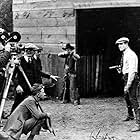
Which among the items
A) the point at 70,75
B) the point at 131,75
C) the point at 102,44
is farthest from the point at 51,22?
the point at 131,75

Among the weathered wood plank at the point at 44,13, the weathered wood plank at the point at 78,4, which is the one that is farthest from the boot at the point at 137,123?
the weathered wood plank at the point at 44,13

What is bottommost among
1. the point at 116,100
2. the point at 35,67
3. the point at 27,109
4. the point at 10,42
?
the point at 116,100

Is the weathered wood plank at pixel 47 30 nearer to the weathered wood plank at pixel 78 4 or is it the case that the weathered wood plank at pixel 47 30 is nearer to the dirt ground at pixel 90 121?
the weathered wood plank at pixel 78 4

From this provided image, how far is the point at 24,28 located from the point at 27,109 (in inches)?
261

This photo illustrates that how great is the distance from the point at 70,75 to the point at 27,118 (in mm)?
4417

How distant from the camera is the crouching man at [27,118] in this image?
6.43 meters

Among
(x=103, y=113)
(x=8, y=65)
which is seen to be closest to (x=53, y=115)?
(x=103, y=113)

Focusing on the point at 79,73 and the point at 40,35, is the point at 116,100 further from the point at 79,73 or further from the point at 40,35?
the point at 40,35

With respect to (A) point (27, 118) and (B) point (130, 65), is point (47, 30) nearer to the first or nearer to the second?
(B) point (130, 65)

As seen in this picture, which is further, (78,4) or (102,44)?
(102,44)

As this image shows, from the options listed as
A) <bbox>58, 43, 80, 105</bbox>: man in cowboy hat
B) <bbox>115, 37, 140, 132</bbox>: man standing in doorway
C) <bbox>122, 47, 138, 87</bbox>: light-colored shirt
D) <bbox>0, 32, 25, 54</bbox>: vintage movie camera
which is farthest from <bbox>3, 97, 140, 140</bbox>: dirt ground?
<bbox>0, 32, 25, 54</bbox>: vintage movie camera

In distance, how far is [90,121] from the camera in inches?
351

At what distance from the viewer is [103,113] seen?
9.77 metres

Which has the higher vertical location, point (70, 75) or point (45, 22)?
point (45, 22)
